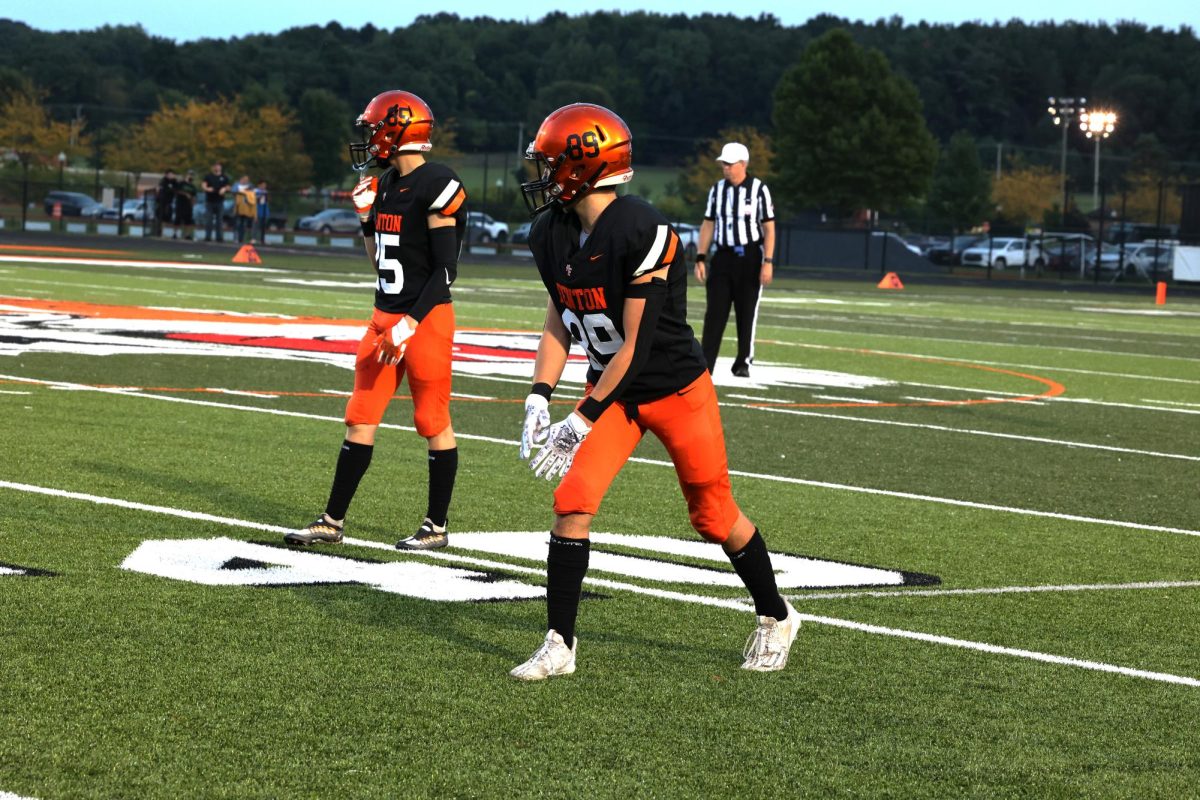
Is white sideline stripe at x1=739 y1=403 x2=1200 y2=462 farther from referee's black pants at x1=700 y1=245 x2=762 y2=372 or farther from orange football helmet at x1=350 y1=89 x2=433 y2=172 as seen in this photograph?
orange football helmet at x1=350 y1=89 x2=433 y2=172

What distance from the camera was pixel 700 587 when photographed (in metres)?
7.00

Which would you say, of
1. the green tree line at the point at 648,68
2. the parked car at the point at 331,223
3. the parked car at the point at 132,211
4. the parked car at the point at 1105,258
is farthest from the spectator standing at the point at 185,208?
the green tree line at the point at 648,68

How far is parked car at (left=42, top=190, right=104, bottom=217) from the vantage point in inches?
2628

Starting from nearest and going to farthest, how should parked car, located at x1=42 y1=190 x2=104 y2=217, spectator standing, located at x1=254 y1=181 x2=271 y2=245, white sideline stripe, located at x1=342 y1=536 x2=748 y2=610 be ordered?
white sideline stripe, located at x1=342 y1=536 x2=748 y2=610
spectator standing, located at x1=254 y1=181 x2=271 y2=245
parked car, located at x1=42 y1=190 x2=104 y2=217

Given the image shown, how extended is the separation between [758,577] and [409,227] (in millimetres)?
2689

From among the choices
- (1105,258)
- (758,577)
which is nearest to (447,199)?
(758,577)

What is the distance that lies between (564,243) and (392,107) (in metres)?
2.34

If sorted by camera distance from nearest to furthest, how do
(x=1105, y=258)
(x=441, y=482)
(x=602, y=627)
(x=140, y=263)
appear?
1. (x=602, y=627)
2. (x=441, y=482)
3. (x=140, y=263)
4. (x=1105, y=258)

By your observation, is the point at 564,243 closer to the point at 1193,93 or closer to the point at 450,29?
the point at 1193,93

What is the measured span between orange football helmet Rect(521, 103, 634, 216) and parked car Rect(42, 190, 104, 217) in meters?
63.2

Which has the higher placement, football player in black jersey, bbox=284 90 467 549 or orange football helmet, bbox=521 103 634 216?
orange football helmet, bbox=521 103 634 216

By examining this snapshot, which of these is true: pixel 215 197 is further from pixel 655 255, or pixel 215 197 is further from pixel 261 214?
pixel 655 255

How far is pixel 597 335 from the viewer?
18.7 ft

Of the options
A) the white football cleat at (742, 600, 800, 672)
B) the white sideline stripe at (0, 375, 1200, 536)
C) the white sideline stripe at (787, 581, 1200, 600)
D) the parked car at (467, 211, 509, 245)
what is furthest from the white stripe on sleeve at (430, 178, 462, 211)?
the parked car at (467, 211, 509, 245)
